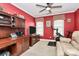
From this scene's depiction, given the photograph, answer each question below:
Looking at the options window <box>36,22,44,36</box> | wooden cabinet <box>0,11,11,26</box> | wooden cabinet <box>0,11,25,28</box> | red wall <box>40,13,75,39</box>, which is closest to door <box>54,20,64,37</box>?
red wall <box>40,13,75,39</box>

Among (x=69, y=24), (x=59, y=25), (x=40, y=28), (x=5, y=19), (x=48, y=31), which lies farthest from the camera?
(x=40, y=28)

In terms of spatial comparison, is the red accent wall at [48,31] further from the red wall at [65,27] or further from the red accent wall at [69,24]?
the red accent wall at [69,24]

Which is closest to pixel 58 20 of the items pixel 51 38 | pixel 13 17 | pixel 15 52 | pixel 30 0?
pixel 51 38

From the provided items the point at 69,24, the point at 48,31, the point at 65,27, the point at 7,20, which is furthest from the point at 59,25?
the point at 7,20

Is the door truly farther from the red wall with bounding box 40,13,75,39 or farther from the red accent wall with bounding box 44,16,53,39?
the red accent wall with bounding box 44,16,53,39

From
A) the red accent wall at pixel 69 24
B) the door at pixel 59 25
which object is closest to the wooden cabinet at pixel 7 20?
the door at pixel 59 25

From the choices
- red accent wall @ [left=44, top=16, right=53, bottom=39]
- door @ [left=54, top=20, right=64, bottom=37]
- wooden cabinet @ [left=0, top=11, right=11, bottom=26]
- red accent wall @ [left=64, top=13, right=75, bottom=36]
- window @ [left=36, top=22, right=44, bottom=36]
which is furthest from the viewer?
window @ [left=36, top=22, right=44, bottom=36]

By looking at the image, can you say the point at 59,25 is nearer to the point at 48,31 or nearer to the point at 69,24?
the point at 69,24

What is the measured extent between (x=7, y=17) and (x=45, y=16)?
4574 millimetres

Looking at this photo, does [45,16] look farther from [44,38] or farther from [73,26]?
[73,26]

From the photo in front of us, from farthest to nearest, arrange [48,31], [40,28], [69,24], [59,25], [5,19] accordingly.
A: 1. [40,28]
2. [48,31]
3. [59,25]
4. [69,24]
5. [5,19]

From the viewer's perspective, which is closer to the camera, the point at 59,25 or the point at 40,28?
the point at 59,25

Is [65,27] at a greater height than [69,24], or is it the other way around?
[69,24]

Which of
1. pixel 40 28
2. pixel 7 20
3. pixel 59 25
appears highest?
pixel 7 20
